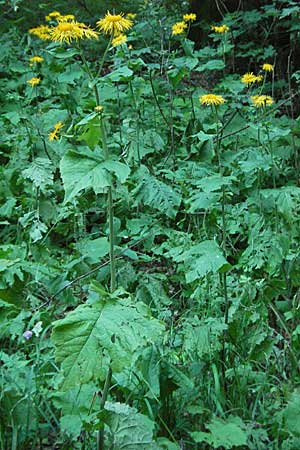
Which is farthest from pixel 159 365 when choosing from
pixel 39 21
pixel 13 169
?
pixel 39 21

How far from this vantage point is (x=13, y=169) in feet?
13.8

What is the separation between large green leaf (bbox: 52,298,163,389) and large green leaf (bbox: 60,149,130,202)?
331mm

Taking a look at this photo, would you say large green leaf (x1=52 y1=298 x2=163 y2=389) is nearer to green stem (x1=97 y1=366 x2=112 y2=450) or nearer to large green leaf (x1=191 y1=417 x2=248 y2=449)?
green stem (x1=97 y1=366 x2=112 y2=450)

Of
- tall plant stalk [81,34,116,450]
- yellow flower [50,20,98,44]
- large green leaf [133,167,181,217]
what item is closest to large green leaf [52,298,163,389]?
tall plant stalk [81,34,116,450]

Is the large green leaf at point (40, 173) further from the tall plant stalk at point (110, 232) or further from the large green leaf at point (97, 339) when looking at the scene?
the large green leaf at point (97, 339)

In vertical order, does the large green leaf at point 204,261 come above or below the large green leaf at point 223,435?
above

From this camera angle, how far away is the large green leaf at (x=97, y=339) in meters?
1.62

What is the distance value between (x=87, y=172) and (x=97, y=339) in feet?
1.50

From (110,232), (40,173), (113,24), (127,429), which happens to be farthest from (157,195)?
(127,429)

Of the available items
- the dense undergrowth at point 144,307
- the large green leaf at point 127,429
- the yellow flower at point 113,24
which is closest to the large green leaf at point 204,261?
the dense undergrowth at point 144,307

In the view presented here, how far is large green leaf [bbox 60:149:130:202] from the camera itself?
1.69 m

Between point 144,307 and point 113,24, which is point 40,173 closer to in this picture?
point 113,24

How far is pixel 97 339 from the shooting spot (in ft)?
5.40

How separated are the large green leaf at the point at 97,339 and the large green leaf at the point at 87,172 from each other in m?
0.33
